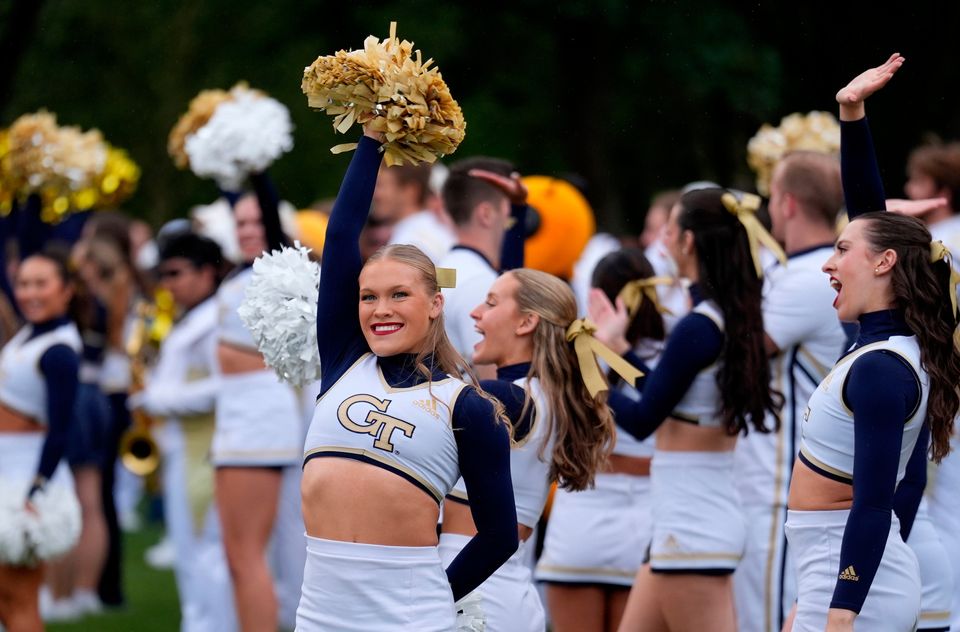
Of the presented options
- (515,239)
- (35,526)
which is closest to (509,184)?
(515,239)

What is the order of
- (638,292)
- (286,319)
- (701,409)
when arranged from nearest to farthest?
(286,319)
(701,409)
(638,292)

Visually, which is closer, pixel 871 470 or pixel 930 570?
pixel 871 470

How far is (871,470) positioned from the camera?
3.77 metres

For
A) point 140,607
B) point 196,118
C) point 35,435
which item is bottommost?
point 140,607

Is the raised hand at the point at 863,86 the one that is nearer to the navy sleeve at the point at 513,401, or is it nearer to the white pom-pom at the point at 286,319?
the navy sleeve at the point at 513,401

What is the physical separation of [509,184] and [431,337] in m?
1.76

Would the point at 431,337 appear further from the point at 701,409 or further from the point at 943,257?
the point at 701,409

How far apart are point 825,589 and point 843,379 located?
577mm

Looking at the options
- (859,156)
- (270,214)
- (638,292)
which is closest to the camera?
(859,156)

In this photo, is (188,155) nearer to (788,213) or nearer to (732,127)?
(788,213)

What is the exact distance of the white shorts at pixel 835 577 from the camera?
13.0 ft

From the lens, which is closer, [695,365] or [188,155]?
[695,365]

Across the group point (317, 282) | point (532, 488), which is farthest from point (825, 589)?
point (317, 282)

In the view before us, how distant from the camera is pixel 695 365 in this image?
5.12 m
